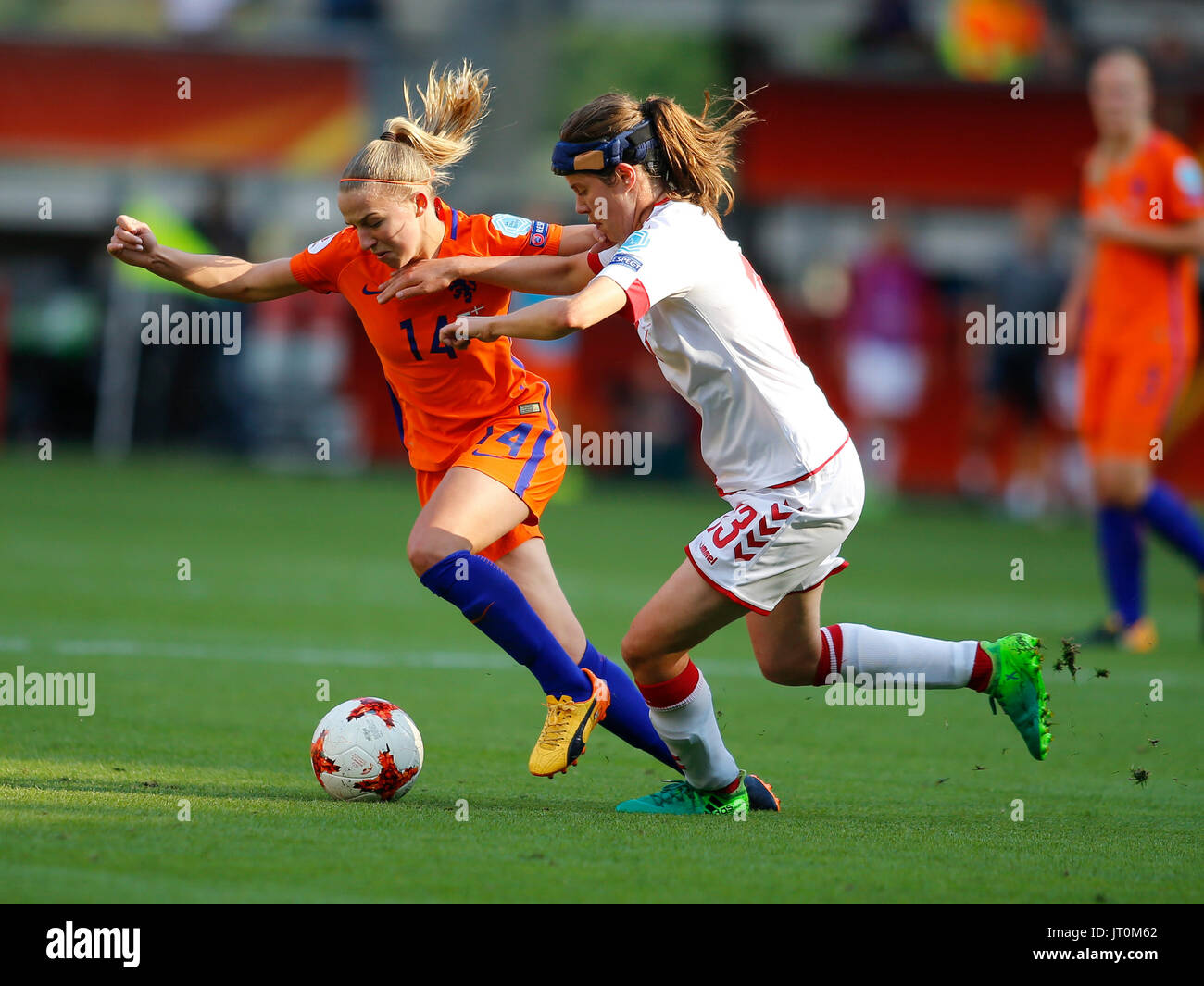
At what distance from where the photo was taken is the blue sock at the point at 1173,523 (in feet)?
29.0

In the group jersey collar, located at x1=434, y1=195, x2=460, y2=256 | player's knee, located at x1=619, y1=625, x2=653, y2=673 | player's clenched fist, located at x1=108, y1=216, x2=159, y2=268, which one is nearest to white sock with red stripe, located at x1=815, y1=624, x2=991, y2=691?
player's knee, located at x1=619, y1=625, x2=653, y2=673

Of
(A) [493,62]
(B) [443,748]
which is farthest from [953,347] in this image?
(B) [443,748]

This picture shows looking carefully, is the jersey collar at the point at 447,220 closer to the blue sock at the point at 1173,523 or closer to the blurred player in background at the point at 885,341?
the blue sock at the point at 1173,523

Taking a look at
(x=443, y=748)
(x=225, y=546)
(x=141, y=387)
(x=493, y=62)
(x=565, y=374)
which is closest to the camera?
(x=443, y=748)

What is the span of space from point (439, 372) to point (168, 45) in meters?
16.1

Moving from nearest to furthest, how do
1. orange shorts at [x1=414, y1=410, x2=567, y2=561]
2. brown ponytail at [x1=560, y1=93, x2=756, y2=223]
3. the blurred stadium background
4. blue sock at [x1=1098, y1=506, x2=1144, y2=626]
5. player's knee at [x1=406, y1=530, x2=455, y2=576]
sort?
brown ponytail at [x1=560, y1=93, x2=756, y2=223] < player's knee at [x1=406, y1=530, x2=455, y2=576] < orange shorts at [x1=414, y1=410, x2=567, y2=561] < blue sock at [x1=1098, y1=506, x2=1144, y2=626] < the blurred stadium background

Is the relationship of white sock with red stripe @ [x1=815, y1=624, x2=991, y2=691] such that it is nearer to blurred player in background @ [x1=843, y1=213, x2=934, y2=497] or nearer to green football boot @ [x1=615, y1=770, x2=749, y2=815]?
green football boot @ [x1=615, y1=770, x2=749, y2=815]

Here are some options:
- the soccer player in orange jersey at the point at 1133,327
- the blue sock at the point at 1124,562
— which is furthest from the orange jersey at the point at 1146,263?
the blue sock at the point at 1124,562

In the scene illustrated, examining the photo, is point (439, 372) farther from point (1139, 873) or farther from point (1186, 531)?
point (1186, 531)

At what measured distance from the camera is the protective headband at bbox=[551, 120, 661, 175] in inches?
191

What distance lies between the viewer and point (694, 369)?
16.0ft

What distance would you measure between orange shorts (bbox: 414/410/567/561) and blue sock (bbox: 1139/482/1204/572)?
14.1ft

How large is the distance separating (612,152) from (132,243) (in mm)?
1674

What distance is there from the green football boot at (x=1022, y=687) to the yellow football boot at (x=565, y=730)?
1185 mm
